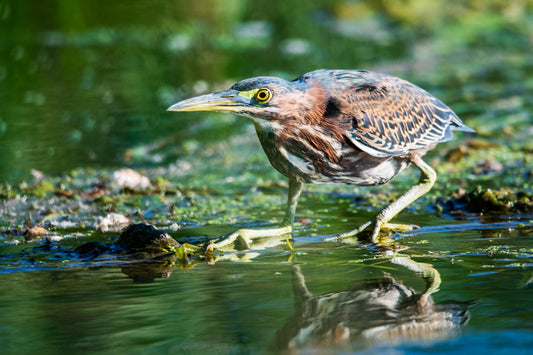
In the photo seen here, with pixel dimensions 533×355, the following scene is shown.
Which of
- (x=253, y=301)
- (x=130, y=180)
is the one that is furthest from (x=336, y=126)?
(x=130, y=180)

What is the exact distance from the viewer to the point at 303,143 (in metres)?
5.44

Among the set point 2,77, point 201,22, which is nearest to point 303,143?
point 2,77

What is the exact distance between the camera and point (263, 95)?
523cm

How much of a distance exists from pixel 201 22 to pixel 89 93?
275 inches

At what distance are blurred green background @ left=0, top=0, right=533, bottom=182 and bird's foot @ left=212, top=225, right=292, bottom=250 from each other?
3.54 metres

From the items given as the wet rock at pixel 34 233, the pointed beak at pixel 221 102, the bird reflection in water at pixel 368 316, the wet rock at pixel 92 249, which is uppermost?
the pointed beak at pixel 221 102

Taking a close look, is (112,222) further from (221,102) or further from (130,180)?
(221,102)

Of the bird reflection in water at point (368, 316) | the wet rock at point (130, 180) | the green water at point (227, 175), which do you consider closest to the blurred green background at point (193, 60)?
A: the green water at point (227, 175)

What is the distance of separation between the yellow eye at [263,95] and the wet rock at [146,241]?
112cm

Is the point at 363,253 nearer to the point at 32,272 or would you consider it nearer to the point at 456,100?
the point at 32,272

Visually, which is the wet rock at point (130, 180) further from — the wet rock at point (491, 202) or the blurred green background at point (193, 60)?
the wet rock at point (491, 202)

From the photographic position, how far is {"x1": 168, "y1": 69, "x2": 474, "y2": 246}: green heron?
5.25 meters

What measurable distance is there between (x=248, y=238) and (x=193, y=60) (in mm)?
10420

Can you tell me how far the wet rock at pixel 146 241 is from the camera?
5.24 m
